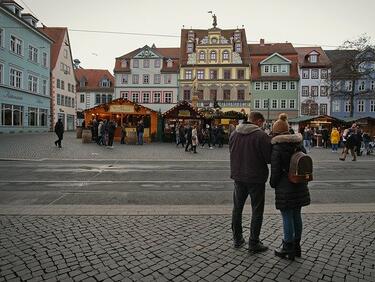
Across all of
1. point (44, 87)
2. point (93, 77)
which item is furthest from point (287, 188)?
point (93, 77)

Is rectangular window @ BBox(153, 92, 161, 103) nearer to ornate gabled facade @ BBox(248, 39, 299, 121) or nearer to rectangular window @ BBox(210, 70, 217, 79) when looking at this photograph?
rectangular window @ BBox(210, 70, 217, 79)

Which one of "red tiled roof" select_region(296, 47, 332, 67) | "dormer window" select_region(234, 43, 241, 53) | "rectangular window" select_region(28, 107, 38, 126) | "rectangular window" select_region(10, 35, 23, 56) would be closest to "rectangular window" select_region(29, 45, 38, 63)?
"rectangular window" select_region(10, 35, 23, 56)

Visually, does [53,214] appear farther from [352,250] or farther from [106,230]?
[352,250]

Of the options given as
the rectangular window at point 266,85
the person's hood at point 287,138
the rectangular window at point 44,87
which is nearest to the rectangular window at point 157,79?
the rectangular window at point 266,85

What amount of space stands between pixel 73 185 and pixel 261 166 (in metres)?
6.53

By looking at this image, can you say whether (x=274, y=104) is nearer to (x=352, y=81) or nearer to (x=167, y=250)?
(x=352, y=81)

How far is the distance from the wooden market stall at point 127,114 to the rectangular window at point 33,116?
1316 centimetres

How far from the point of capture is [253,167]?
4.54 metres

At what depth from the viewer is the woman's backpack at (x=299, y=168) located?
163 inches

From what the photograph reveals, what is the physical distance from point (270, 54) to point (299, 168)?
2344 inches

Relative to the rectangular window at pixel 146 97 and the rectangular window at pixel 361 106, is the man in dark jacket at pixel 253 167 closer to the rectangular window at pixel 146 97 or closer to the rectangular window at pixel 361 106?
the rectangular window at pixel 146 97

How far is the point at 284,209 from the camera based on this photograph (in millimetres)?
4363

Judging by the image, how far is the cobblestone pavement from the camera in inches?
152

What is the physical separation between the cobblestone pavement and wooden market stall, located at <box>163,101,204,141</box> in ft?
81.3
